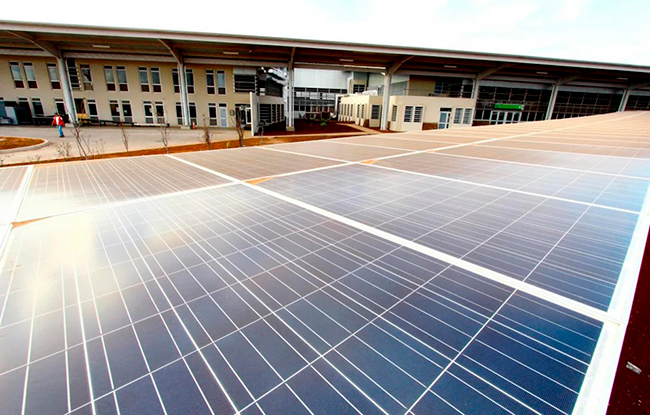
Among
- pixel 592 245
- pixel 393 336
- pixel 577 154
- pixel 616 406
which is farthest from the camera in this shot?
pixel 577 154

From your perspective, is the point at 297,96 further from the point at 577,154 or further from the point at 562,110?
the point at 577,154

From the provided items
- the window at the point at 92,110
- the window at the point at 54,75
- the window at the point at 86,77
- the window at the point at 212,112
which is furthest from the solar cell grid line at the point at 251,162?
the window at the point at 54,75

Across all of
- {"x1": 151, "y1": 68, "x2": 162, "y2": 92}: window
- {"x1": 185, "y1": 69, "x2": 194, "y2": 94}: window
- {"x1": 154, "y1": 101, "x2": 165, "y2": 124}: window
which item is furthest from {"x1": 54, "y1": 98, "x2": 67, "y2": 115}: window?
{"x1": 185, "y1": 69, "x2": 194, "y2": 94}: window

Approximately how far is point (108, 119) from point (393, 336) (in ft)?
123

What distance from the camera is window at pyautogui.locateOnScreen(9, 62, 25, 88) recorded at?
94.1ft

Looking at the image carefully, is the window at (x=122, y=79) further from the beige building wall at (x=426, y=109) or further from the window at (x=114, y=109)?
the beige building wall at (x=426, y=109)

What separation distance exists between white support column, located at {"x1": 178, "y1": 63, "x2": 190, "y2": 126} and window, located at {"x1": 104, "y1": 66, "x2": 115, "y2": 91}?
22.1 feet

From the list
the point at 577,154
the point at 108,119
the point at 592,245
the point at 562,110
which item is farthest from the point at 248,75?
the point at 562,110

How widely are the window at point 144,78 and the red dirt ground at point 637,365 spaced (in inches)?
1461

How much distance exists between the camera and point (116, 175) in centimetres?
749

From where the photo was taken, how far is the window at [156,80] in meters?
30.8

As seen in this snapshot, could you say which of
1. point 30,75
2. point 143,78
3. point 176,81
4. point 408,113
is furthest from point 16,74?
point 408,113

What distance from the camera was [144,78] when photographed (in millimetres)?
30734

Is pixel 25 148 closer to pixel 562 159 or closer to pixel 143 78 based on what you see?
pixel 143 78
